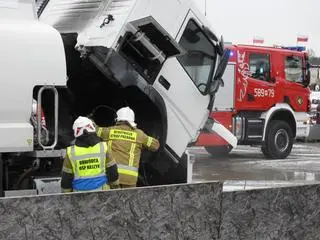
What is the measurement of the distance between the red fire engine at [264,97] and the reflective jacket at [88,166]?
340 inches

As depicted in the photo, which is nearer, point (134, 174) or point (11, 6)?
point (11, 6)

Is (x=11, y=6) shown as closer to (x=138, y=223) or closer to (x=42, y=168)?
(x=42, y=168)

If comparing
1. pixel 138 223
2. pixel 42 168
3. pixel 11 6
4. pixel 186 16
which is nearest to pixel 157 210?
pixel 138 223

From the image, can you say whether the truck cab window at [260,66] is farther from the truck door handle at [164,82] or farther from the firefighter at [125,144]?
the firefighter at [125,144]

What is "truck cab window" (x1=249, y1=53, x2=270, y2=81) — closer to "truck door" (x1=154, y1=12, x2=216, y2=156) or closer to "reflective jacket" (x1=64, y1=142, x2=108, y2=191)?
"truck door" (x1=154, y1=12, x2=216, y2=156)

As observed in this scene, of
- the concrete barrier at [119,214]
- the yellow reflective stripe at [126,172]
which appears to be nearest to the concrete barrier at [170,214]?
the concrete barrier at [119,214]

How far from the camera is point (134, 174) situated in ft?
19.7

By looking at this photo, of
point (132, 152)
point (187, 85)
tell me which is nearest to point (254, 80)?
point (187, 85)

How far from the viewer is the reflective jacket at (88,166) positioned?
5280mm

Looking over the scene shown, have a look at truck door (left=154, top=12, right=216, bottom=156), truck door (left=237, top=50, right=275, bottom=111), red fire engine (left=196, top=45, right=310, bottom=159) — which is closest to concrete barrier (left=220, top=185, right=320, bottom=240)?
truck door (left=154, top=12, right=216, bottom=156)

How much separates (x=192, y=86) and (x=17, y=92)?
2364 mm

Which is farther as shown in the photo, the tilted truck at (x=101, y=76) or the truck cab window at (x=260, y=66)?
the truck cab window at (x=260, y=66)

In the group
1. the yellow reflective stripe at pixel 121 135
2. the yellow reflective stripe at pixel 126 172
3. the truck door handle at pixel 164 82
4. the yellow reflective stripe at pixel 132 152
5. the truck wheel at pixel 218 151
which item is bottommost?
the truck wheel at pixel 218 151

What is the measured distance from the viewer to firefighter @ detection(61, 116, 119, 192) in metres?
5.28
